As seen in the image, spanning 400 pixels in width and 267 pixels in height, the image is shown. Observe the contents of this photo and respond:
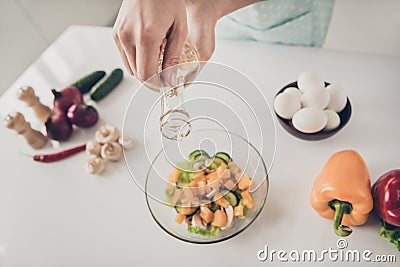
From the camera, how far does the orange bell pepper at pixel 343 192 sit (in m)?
0.76

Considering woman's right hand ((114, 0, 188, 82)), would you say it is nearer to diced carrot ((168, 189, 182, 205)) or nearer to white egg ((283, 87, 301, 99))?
diced carrot ((168, 189, 182, 205))

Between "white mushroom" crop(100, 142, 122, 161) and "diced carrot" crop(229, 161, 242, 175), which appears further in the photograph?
"white mushroom" crop(100, 142, 122, 161)

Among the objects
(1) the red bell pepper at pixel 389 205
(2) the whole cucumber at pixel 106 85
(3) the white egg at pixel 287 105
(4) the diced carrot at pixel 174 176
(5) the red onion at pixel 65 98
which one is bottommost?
(1) the red bell pepper at pixel 389 205

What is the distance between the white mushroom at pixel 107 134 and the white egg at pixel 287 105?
36 cm

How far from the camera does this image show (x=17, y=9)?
1685 mm

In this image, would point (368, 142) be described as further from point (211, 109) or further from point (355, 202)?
point (211, 109)

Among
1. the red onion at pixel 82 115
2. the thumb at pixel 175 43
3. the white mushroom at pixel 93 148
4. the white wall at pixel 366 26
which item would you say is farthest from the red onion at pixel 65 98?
the white wall at pixel 366 26

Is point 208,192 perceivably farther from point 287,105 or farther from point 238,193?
point 287,105

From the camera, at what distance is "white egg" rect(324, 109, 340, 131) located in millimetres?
893

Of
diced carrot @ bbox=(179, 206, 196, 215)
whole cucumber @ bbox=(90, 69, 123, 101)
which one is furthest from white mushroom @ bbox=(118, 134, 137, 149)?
whole cucumber @ bbox=(90, 69, 123, 101)

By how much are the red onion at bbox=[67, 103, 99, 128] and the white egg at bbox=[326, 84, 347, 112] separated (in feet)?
1.75

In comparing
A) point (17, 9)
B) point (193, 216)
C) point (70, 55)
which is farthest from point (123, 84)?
point (17, 9)

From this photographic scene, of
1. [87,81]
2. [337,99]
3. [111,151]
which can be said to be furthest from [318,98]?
[87,81]

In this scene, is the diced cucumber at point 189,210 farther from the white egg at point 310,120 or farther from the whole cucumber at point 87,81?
the whole cucumber at point 87,81
